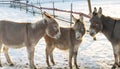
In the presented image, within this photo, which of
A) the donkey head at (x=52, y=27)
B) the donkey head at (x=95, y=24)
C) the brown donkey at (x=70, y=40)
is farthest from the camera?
Result: the donkey head at (x=95, y=24)

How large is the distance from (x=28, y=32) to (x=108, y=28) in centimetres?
232

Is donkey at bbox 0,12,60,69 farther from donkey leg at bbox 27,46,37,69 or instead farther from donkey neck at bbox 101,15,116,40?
donkey neck at bbox 101,15,116,40

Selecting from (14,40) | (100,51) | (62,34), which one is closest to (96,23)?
(62,34)

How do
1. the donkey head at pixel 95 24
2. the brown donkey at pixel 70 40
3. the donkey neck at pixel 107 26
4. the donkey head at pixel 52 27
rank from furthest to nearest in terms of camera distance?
the donkey neck at pixel 107 26 < the donkey head at pixel 95 24 < the brown donkey at pixel 70 40 < the donkey head at pixel 52 27

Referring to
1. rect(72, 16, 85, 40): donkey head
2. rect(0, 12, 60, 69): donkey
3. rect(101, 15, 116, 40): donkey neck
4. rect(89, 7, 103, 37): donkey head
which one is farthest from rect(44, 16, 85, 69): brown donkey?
rect(101, 15, 116, 40): donkey neck

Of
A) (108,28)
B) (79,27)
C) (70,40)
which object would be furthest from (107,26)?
(70,40)

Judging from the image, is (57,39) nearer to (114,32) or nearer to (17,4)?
(114,32)

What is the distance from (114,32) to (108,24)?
297mm

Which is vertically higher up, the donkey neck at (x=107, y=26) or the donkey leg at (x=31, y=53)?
the donkey neck at (x=107, y=26)

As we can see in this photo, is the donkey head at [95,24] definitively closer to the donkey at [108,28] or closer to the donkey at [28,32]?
the donkey at [108,28]

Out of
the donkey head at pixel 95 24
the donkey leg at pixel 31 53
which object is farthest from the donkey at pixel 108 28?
the donkey leg at pixel 31 53

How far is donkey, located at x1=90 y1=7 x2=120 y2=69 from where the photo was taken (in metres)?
8.22

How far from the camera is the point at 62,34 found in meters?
8.60

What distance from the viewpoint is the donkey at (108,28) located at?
8.22 m
